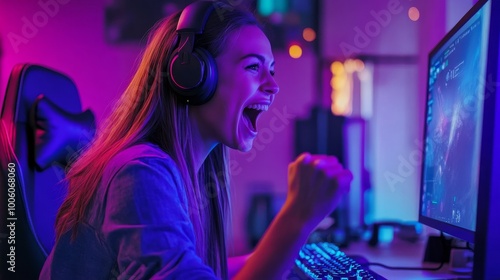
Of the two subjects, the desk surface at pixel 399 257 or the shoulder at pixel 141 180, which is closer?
the shoulder at pixel 141 180

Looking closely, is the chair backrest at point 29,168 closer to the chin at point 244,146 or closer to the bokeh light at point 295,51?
the chin at point 244,146

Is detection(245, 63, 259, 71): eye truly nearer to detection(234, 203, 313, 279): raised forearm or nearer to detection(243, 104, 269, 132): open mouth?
detection(243, 104, 269, 132): open mouth

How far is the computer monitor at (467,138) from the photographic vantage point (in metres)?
0.58

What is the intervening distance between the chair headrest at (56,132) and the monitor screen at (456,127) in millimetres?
729

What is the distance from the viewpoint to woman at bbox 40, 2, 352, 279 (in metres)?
0.64

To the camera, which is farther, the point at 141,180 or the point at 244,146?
the point at 244,146

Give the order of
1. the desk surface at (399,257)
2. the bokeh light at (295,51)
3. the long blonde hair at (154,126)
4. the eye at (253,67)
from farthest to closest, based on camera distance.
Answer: the bokeh light at (295,51), the desk surface at (399,257), the eye at (253,67), the long blonde hair at (154,126)

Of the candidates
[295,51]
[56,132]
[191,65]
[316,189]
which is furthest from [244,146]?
[295,51]

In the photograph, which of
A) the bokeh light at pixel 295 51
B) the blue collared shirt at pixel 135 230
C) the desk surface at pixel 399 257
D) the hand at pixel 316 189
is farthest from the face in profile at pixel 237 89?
the bokeh light at pixel 295 51

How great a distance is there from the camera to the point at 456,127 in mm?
883

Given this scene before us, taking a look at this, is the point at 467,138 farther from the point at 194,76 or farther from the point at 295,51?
the point at 295,51

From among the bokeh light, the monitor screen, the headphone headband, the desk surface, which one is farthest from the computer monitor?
the bokeh light

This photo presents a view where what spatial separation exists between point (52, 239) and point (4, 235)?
0.11m

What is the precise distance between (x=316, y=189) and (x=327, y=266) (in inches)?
13.7
